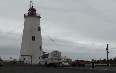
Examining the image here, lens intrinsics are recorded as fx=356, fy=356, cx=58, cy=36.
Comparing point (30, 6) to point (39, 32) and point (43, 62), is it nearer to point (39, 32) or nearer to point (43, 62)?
point (39, 32)

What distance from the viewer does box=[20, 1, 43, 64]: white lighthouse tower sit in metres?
73.8

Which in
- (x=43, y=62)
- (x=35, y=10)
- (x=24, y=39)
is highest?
(x=35, y=10)

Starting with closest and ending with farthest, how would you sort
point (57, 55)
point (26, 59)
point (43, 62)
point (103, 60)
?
point (57, 55) < point (43, 62) < point (26, 59) < point (103, 60)

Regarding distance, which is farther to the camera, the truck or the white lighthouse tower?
the white lighthouse tower

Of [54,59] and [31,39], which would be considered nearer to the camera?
[54,59]

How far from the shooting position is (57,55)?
63.6 meters

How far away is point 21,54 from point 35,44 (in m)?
3.63

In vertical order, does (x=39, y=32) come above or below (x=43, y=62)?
above

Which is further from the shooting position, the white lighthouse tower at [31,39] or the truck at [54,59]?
the white lighthouse tower at [31,39]

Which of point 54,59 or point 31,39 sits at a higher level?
point 31,39

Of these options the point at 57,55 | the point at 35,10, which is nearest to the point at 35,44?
the point at 35,10

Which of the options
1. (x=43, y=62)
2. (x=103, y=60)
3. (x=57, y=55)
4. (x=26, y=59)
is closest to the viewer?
(x=57, y=55)

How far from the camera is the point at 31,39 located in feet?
247

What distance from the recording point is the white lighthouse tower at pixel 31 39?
7375 cm
